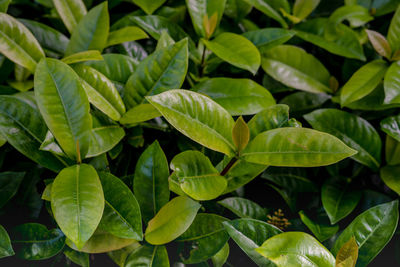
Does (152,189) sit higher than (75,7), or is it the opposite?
(75,7)

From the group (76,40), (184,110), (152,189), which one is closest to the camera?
(184,110)

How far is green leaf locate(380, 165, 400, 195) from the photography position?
81cm

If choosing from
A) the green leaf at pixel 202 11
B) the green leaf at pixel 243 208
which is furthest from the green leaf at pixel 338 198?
the green leaf at pixel 202 11

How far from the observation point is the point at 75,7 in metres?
0.89

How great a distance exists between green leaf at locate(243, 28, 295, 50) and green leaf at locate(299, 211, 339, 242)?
398 mm

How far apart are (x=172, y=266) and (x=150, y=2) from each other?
24.3 inches

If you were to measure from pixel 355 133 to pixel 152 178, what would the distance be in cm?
48

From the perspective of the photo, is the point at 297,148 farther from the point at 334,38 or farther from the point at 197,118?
the point at 334,38

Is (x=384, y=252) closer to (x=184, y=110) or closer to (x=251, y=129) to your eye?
(x=251, y=129)

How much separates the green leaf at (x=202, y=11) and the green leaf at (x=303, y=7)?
219 mm

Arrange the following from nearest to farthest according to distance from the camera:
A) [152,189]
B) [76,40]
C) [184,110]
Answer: [184,110]
[152,189]
[76,40]

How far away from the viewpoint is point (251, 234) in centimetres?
67

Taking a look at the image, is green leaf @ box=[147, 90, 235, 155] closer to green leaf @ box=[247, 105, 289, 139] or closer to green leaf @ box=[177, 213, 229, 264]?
green leaf @ box=[247, 105, 289, 139]

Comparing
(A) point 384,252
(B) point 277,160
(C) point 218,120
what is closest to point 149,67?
(C) point 218,120
